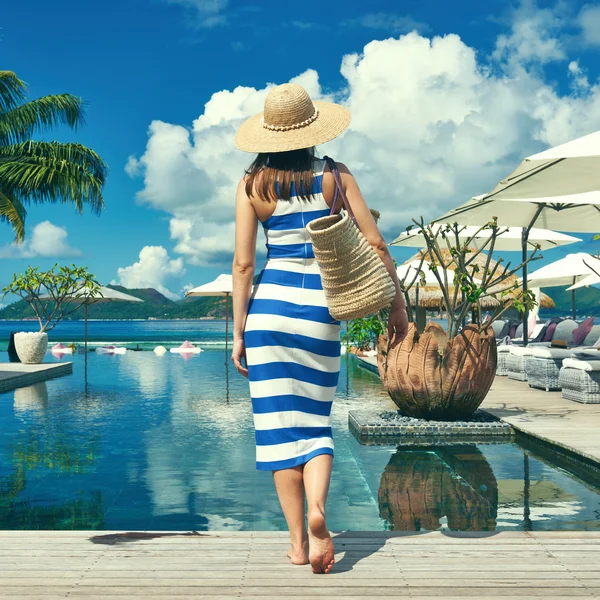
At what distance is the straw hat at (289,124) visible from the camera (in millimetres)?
2898

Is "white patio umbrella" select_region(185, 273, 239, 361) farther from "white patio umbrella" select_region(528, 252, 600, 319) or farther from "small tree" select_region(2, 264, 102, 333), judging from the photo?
"white patio umbrella" select_region(528, 252, 600, 319)

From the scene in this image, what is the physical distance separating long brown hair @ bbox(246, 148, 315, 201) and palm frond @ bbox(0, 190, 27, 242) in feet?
57.3

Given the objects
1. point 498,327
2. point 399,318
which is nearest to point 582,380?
point 399,318

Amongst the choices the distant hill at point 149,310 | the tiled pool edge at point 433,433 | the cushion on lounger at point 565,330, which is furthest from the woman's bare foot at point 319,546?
the distant hill at point 149,310

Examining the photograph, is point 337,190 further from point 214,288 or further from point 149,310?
point 149,310

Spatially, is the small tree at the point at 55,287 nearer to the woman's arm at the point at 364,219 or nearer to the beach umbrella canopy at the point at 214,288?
the beach umbrella canopy at the point at 214,288

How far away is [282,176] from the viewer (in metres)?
2.88

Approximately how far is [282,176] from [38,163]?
1806 centimetres

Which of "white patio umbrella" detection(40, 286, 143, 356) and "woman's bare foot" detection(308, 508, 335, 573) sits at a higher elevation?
"white patio umbrella" detection(40, 286, 143, 356)

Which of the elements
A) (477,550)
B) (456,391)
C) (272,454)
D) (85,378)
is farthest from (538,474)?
(85,378)

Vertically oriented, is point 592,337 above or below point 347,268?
below

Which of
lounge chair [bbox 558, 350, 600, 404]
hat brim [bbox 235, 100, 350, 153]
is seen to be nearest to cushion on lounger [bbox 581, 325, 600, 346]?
lounge chair [bbox 558, 350, 600, 404]

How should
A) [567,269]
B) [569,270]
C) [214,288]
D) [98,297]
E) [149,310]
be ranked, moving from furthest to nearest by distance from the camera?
[149,310] → [98,297] → [214,288] → [567,269] → [569,270]

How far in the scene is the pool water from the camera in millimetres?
4121
